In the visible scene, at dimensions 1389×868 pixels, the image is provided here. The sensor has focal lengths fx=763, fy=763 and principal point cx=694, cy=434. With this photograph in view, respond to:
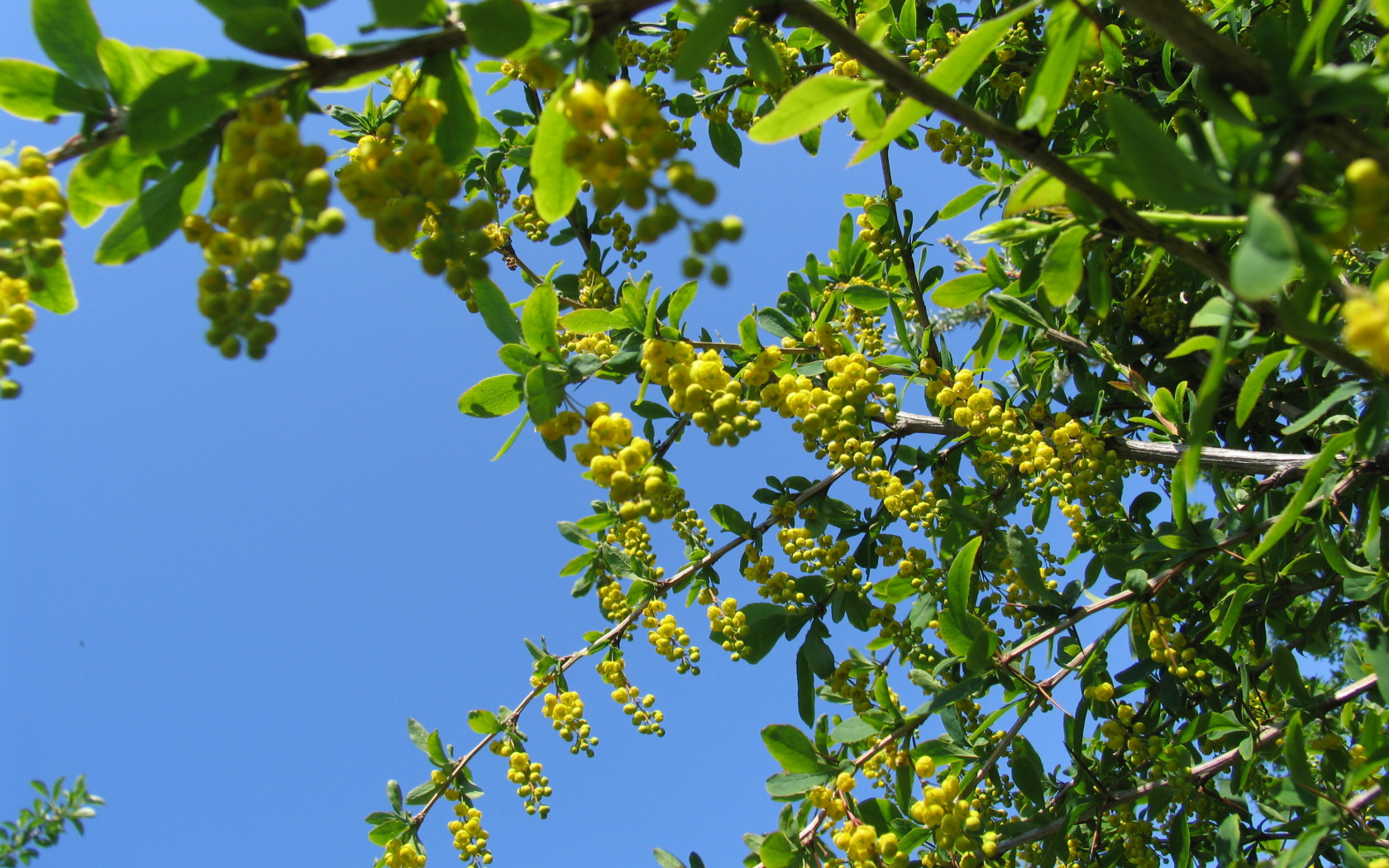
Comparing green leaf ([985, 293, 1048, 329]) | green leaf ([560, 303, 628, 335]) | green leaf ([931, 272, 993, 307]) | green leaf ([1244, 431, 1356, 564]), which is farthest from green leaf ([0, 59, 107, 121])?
green leaf ([1244, 431, 1356, 564])

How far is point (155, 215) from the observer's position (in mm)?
1613

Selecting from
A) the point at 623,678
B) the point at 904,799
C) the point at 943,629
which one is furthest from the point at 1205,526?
the point at 623,678

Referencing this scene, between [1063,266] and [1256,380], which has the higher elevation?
[1063,266]

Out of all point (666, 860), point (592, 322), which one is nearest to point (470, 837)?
point (666, 860)

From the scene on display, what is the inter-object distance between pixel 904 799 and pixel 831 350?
1787 mm

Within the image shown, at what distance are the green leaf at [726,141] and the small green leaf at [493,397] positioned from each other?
2331 millimetres

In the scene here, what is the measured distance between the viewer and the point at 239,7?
4.99 feet

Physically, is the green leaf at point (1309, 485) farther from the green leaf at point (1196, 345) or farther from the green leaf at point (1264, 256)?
the green leaf at point (1264, 256)

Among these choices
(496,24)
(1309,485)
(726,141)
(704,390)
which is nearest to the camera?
(496,24)

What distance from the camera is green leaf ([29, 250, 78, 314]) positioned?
1.79 metres

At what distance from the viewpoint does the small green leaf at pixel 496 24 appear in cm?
142

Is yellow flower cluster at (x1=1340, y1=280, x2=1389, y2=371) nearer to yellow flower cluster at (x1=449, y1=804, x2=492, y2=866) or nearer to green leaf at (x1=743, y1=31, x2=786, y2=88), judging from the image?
green leaf at (x1=743, y1=31, x2=786, y2=88)

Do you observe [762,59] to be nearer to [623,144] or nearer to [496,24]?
[623,144]

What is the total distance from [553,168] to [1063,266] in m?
1.23
